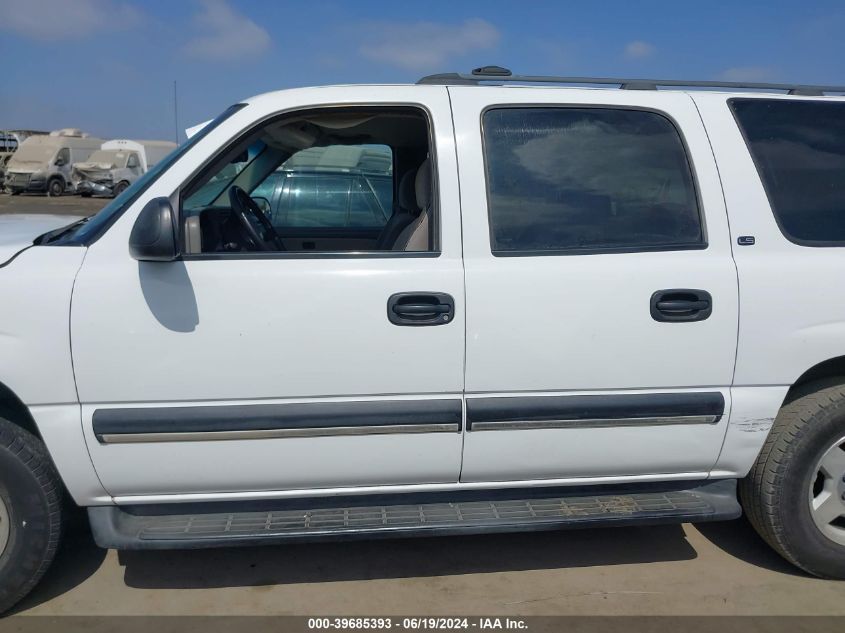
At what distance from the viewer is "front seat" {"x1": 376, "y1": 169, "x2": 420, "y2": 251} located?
11.4 ft

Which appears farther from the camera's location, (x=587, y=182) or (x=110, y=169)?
(x=110, y=169)

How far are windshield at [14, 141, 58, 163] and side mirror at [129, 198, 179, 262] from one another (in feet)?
101

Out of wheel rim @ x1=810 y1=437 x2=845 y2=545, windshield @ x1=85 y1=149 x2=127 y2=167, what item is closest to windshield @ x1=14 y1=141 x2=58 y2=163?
windshield @ x1=85 y1=149 x2=127 y2=167

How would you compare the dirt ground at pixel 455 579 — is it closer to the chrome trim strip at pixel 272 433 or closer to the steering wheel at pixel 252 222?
the chrome trim strip at pixel 272 433

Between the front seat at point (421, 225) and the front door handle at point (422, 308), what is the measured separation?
305 millimetres

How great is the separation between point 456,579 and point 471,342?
1101mm

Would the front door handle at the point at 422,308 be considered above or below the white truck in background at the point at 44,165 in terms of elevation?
below

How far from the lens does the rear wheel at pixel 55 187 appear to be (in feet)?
95.2

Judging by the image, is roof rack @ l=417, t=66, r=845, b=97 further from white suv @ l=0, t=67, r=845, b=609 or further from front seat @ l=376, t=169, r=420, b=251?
front seat @ l=376, t=169, r=420, b=251

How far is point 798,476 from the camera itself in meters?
2.90

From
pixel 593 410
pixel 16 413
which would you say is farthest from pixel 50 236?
pixel 593 410

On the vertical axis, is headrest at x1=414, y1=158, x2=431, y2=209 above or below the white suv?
above

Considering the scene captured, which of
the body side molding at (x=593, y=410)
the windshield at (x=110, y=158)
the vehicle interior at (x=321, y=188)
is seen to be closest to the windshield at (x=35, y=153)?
the windshield at (x=110, y=158)

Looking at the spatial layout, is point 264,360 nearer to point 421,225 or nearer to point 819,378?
point 421,225
